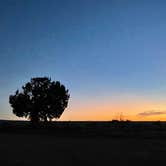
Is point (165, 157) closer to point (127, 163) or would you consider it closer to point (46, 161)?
point (127, 163)

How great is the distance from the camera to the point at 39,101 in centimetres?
9788

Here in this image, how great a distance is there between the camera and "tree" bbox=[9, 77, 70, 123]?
3868 inches

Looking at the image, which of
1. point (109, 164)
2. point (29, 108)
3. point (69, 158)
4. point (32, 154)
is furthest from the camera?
point (29, 108)

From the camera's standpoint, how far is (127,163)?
2783 centimetres

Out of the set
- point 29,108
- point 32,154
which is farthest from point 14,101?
point 32,154

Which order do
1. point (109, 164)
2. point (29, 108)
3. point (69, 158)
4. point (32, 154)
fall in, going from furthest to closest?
point (29, 108)
point (32, 154)
point (69, 158)
point (109, 164)

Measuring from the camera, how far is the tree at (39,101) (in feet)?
322

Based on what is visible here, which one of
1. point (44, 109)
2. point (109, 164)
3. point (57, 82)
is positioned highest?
point (57, 82)

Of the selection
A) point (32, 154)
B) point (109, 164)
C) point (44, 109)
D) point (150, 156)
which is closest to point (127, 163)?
point (109, 164)

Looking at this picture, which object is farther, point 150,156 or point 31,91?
point 31,91

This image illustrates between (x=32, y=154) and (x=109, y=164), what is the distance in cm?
775

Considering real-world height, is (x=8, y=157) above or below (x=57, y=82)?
below

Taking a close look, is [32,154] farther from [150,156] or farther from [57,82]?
[57,82]

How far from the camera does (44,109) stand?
98562mm
